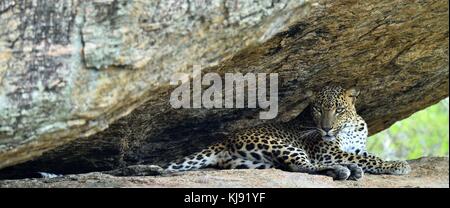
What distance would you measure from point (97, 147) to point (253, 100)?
1.78m

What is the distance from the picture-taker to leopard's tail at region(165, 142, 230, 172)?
1077 cm

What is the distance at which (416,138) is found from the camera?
2261cm

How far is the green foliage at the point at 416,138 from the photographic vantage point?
870 inches

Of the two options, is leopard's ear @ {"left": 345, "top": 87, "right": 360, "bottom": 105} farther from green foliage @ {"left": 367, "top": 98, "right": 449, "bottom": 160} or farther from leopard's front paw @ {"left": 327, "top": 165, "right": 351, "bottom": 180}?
green foliage @ {"left": 367, "top": 98, "right": 449, "bottom": 160}

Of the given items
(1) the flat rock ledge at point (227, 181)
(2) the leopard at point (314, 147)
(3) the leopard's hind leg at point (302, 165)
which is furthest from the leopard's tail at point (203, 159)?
(3) the leopard's hind leg at point (302, 165)

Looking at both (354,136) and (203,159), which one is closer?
(203,159)

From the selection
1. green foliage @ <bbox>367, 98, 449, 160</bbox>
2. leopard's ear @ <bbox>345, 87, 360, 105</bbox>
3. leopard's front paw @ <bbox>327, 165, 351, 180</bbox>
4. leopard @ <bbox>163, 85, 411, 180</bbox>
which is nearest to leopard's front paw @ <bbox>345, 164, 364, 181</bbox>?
leopard @ <bbox>163, 85, 411, 180</bbox>

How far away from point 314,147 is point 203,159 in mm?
1403

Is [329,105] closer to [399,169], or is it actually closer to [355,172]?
[399,169]

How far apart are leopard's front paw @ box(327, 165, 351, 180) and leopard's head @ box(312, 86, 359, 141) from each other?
3.68 ft

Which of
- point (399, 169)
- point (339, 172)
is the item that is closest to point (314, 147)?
point (399, 169)

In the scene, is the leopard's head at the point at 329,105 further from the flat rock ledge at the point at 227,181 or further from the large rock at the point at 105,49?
the large rock at the point at 105,49

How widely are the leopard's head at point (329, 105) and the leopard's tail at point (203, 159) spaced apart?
117 cm

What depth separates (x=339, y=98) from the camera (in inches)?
453
